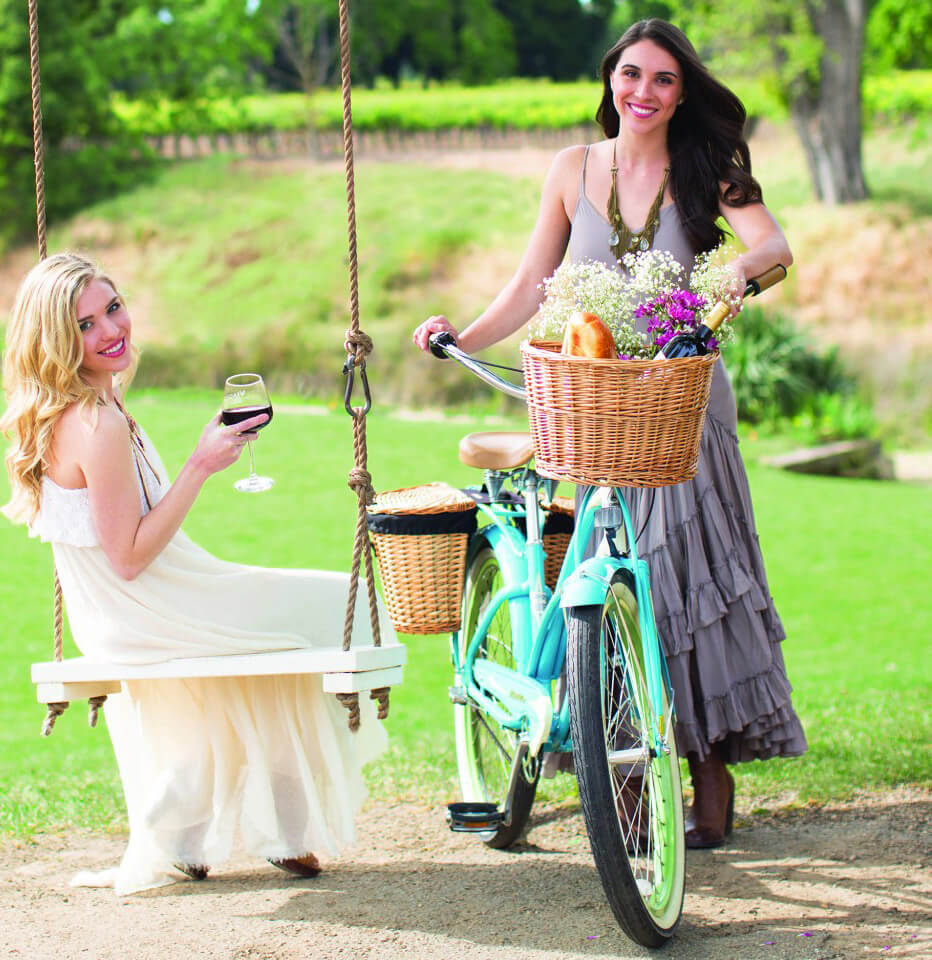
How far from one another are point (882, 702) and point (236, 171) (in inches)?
1059

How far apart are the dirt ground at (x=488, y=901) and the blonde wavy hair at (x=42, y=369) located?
1092 mm

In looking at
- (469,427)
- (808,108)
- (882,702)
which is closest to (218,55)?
(808,108)

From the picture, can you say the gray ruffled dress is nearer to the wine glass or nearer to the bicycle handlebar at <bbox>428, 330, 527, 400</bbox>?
the bicycle handlebar at <bbox>428, 330, 527, 400</bbox>

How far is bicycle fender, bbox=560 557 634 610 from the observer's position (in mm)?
3195

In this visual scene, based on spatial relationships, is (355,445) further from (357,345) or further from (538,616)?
(538,616)

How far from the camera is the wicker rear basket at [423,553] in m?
4.06

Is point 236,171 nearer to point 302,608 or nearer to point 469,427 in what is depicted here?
point 469,427

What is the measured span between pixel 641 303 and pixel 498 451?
0.83 meters

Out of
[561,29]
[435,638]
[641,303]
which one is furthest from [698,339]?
[561,29]

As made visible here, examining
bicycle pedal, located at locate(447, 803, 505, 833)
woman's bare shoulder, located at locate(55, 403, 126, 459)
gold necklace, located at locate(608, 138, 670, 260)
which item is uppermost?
gold necklace, located at locate(608, 138, 670, 260)

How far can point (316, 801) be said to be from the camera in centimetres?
379

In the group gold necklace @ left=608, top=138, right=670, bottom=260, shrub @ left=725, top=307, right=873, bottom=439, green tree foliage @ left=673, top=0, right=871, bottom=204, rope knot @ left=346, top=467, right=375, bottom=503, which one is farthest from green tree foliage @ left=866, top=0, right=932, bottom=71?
rope knot @ left=346, top=467, right=375, bottom=503

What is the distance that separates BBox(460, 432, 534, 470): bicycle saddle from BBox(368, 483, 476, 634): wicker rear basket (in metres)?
0.16

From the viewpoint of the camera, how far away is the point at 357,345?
3.59 meters
